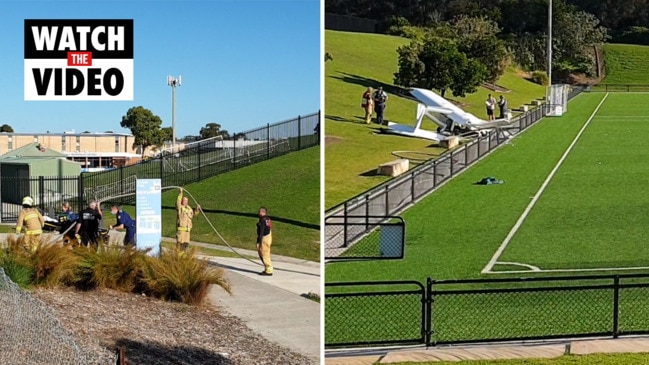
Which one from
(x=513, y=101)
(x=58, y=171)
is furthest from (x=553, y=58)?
(x=58, y=171)

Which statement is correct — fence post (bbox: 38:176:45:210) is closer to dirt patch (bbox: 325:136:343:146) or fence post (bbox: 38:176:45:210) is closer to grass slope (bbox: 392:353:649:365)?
dirt patch (bbox: 325:136:343:146)

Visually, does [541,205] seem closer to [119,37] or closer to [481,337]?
[481,337]

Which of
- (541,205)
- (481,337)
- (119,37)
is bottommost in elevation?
(481,337)

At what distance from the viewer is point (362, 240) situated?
7.82 metres

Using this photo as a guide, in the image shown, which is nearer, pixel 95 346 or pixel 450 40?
pixel 95 346

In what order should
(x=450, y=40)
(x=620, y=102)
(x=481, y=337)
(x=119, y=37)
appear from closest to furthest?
(x=119, y=37) < (x=481, y=337) < (x=450, y=40) < (x=620, y=102)

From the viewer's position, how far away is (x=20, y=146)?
5891mm

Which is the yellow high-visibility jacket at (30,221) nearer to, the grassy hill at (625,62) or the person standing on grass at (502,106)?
the person standing on grass at (502,106)

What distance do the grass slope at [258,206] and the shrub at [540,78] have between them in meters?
3.07

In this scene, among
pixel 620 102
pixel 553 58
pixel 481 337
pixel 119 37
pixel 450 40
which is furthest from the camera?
pixel 620 102

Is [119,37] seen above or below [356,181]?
above

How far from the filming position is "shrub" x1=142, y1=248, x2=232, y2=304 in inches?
289

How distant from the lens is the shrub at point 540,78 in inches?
417

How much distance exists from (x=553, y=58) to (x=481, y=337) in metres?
5.06
